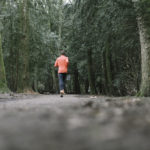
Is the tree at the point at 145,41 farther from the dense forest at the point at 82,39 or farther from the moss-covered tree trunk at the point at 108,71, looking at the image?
the moss-covered tree trunk at the point at 108,71

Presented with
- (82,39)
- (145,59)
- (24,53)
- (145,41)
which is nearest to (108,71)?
(82,39)

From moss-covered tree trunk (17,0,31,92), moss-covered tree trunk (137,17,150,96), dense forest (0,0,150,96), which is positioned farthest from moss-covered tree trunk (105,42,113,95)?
moss-covered tree trunk (137,17,150,96)

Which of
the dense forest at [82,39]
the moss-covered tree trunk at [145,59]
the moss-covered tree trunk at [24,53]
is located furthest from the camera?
the moss-covered tree trunk at [24,53]

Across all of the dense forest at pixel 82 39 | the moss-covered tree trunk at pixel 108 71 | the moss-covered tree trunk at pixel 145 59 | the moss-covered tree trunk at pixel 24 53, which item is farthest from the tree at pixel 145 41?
the moss-covered tree trunk at pixel 24 53

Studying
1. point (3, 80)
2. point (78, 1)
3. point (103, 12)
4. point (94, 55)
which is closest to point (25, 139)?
point (103, 12)

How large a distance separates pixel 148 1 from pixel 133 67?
45.5ft

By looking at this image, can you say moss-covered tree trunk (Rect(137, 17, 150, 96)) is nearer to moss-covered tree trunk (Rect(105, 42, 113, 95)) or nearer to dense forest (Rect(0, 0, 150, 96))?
dense forest (Rect(0, 0, 150, 96))

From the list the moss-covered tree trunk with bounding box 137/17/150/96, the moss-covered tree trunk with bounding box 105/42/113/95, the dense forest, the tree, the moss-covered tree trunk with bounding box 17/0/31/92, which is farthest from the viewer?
the moss-covered tree trunk with bounding box 105/42/113/95

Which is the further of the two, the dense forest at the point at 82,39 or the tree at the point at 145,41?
the dense forest at the point at 82,39

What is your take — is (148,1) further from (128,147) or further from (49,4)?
(49,4)

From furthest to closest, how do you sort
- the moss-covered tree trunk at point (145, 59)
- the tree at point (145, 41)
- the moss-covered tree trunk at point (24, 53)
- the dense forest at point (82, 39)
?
1. the moss-covered tree trunk at point (24, 53)
2. the dense forest at point (82, 39)
3. the moss-covered tree trunk at point (145, 59)
4. the tree at point (145, 41)

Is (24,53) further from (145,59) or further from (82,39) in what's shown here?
(145,59)

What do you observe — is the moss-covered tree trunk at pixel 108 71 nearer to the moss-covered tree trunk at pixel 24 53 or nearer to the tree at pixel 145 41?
the moss-covered tree trunk at pixel 24 53

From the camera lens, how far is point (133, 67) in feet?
80.1
